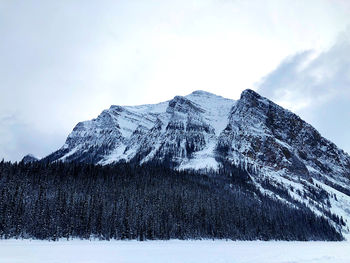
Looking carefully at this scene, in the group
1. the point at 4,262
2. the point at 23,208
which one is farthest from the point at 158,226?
the point at 4,262

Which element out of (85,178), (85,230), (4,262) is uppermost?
(85,178)

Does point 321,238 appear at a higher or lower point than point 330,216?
lower

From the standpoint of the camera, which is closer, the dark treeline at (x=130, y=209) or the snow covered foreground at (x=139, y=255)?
the snow covered foreground at (x=139, y=255)

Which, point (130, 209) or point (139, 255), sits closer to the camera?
point (139, 255)

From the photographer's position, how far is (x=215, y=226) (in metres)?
98.7

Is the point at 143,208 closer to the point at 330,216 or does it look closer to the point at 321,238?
the point at 321,238

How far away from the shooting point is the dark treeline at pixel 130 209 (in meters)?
73.1

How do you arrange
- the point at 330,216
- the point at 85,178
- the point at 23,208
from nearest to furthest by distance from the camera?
the point at 23,208
the point at 85,178
the point at 330,216

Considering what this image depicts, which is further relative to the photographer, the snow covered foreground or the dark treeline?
the dark treeline

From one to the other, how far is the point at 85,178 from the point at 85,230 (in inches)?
1390

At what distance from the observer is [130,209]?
86.8 meters

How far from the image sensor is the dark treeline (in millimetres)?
73062

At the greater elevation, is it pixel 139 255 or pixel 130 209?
pixel 130 209

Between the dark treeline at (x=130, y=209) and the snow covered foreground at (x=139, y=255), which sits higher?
the dark treeline at (x=130, y=209)
